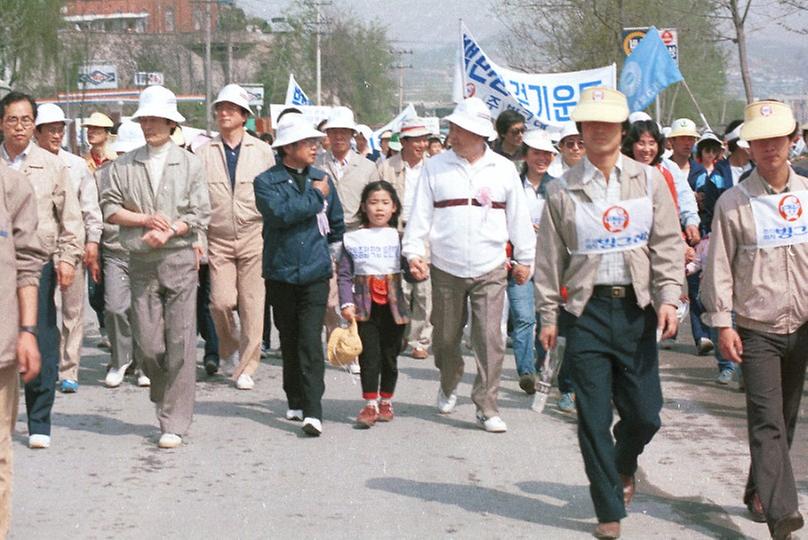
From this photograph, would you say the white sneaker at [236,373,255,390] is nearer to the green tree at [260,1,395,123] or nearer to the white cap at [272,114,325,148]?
the white cap at [272,114,325,148]

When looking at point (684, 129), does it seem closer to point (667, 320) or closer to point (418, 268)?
point (418, 268)

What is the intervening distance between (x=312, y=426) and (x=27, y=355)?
3.70m

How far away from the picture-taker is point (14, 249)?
19.9ft

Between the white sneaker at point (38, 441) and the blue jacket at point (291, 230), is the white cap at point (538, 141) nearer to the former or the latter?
the blue jacket at point (291, 230)

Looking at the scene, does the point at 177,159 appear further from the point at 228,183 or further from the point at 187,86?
the point at 187,86

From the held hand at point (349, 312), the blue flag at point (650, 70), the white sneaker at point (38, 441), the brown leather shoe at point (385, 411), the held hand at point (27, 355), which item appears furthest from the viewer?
the blue flag at point (650, 70)

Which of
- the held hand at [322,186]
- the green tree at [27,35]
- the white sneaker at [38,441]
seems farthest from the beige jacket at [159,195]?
the green tree at [27,35]

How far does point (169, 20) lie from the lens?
129 metres

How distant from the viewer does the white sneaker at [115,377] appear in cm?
1174

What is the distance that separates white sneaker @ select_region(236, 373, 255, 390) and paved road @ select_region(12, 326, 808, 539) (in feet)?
0.64

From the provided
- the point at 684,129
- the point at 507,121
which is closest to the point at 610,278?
the point at 507,121

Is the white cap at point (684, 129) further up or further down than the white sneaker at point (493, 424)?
further up

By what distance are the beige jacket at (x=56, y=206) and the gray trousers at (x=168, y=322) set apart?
42 cm

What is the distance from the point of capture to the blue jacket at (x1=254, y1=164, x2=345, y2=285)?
976 cm
